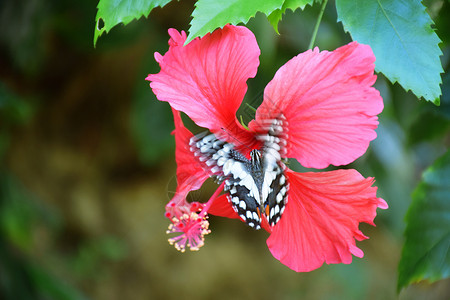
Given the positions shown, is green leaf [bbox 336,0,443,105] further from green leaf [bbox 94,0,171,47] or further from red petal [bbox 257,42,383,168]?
green leaf [bbox 94,0,171,47]

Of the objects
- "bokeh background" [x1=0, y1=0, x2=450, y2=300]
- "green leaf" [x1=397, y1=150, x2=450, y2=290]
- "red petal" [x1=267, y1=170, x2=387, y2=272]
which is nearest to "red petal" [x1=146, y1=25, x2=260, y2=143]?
"red petal" [x1=267, y1=170, x2=387, y2=272]

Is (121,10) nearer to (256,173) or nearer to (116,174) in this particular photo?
(256,173)

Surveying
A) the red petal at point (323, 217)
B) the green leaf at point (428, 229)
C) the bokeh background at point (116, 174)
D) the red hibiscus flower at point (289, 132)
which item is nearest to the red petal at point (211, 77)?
the red hibiscus flower at point (289, 132)

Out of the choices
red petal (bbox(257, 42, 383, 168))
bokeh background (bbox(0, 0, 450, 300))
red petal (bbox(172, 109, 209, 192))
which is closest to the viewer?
red petal (bbox(257, 42, 383, 168))

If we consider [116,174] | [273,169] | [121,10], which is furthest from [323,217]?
[116,174]

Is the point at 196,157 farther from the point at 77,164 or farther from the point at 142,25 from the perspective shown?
the point at 77,164

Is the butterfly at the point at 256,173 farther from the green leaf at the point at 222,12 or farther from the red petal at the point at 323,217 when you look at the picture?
the green leaf at the point at 222,12

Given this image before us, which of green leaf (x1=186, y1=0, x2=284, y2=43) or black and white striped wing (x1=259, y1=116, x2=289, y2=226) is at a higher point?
green leaf (x1=186, y1=0, x2=284, y2=43)

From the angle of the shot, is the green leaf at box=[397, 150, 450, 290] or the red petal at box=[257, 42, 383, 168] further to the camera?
the green leaf at box=[397, 150, 450, 290]

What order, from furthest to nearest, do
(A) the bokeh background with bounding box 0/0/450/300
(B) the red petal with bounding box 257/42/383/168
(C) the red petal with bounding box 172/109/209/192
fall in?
(A) the bokeh background with bounding box 0/0/450/300 < (C) the red petal with bounding box 172/109/209/192 < (B) the red petal with bounding box 257/42/383/168
